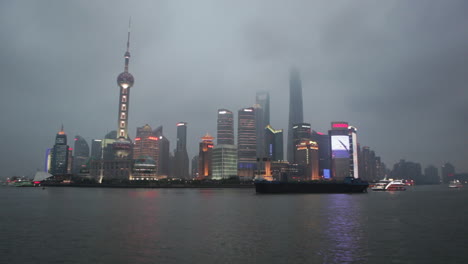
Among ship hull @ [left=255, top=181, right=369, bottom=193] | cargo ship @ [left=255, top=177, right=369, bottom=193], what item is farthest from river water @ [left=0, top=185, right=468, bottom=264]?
cargo ship @ [left=255, top=177, right=369, bottom=193]

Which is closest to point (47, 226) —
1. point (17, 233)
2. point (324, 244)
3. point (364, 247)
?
point (17, 233)

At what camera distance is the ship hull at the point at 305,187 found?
153 metres

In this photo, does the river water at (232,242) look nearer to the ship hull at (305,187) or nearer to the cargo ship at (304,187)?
the ship hull at (305,187)

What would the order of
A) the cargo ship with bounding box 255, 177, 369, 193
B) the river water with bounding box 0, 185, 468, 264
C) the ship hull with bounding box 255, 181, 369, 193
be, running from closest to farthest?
the river water with bounding box 0, 185, 468, 264 → the ship hull with bounding box 255, 181, 369, 193 → the cargo ship with bounding box 255, 177, 369, 193

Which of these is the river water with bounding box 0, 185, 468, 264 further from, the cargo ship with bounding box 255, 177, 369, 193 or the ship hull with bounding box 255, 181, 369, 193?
the cargo ship with bounding box 255, 177, 369, 193

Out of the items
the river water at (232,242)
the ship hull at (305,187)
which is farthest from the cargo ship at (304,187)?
the river water at (232,242)

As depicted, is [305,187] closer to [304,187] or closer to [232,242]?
[304,187]

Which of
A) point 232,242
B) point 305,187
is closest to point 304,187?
point 305,187

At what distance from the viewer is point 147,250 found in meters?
26.7

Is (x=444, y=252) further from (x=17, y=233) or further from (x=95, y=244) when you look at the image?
(x=17, y=233)

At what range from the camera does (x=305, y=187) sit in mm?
158000

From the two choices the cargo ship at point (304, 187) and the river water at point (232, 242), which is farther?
the cargo ship at point (304, 187)

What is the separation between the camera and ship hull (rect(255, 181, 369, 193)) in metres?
153

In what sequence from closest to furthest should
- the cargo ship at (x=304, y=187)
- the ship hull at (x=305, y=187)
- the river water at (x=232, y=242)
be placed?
the river water at (x=232, y=242) < the ship hull at (x=305, y=187) < the cargo ship at (x=304, y=187)
